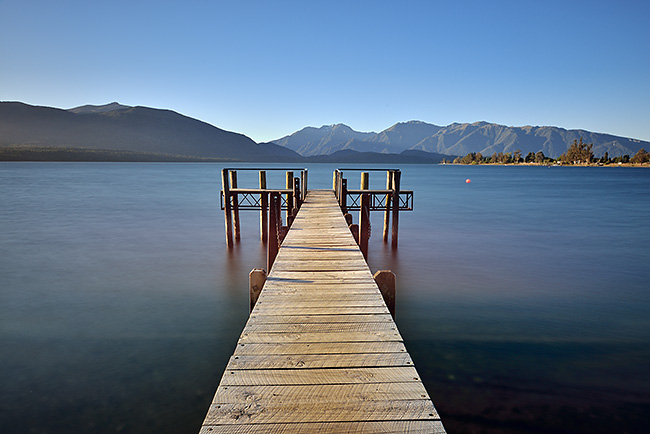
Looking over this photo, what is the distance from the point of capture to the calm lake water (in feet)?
19.7

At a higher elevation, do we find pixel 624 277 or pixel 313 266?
pixel 313 266

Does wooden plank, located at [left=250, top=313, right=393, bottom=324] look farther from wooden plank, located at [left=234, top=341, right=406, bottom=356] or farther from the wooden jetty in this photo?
wooden plank, located at [left=234, top=341, right=406, bottom=356]

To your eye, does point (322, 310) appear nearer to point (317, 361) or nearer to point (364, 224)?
point (317, 361)

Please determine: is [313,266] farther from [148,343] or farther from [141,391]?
[148,343]

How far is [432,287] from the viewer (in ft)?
40.6

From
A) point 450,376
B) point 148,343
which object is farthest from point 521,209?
point 148,343

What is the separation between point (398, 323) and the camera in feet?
30.7

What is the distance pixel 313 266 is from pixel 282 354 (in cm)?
292

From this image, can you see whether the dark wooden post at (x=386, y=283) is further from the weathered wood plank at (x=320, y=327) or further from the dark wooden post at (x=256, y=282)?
the dark wooden post at (x=256, y=282)

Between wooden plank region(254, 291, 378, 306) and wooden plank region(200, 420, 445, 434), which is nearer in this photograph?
wooden plank region(200, 420, 445, 434)

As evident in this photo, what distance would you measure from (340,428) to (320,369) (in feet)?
2.33

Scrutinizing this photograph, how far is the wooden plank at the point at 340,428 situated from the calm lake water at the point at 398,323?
11.9 feet

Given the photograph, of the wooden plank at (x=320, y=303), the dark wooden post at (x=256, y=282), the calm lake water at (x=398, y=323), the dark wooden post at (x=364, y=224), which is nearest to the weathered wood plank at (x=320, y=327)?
the wooden plank at (x=320, y=303)

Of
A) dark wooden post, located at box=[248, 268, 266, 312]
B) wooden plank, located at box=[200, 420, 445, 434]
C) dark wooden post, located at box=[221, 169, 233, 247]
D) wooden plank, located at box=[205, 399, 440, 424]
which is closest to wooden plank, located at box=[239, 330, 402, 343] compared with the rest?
wooden plank, located at box=[205, 399, 440, 424]
